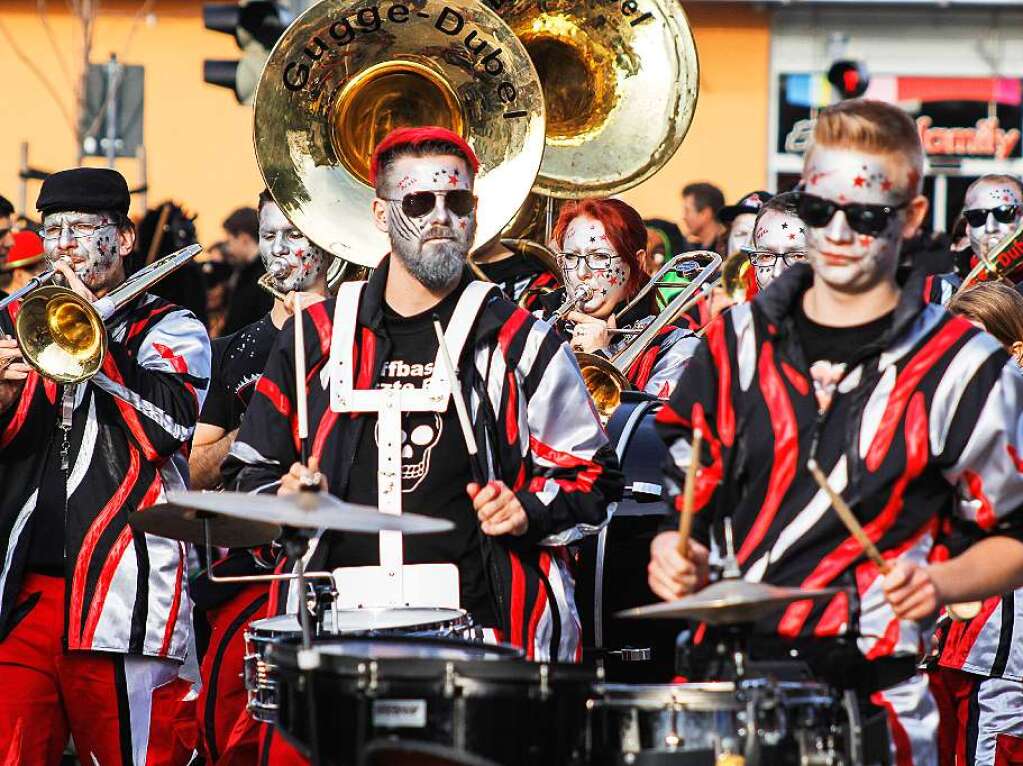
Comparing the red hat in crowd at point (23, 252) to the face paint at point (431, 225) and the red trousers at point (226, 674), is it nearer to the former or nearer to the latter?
the red trousers at point (226, 674)

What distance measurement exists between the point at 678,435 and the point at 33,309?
2.70 metres

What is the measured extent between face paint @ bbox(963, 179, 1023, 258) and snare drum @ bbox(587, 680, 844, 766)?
591cm

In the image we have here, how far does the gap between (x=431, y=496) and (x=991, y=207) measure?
541 cm

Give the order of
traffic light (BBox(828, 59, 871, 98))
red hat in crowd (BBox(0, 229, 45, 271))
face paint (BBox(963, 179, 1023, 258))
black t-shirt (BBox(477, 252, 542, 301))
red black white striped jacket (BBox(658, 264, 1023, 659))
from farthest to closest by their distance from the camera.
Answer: traffic light (BBox(828, 59, 871, 98)), red hat in crowd (BBox(0, 229, 45, 271)), face paint (BBox(963, 179, 1023, 258)), black t-shirt (BBox(477, 252, 542, 301)), red black white striped jacket (BBox(658, 264, 1023, 659))

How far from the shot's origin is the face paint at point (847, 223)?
4.94m

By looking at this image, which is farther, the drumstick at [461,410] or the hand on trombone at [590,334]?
the hand on trombone at [590,334]

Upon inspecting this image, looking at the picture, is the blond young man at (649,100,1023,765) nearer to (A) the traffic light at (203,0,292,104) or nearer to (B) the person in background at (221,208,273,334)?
(B) the person in background at (221,208,273,334)

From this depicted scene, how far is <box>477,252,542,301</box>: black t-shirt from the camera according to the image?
8.62 meters

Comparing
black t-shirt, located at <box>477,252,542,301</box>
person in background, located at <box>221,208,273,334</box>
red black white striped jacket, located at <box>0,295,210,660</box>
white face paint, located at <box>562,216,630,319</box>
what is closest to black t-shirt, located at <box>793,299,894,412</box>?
red black white striped jacket, located at <box>0,295,210,660</box>

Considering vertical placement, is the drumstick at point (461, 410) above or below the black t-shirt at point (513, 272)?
below

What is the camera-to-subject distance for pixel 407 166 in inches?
242

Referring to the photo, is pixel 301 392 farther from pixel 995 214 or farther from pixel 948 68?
pixel 948 68

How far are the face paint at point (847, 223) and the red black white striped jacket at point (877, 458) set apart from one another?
0.33 feet

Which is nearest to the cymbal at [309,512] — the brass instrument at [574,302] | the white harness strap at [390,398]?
the white harness strap at [390,398]
